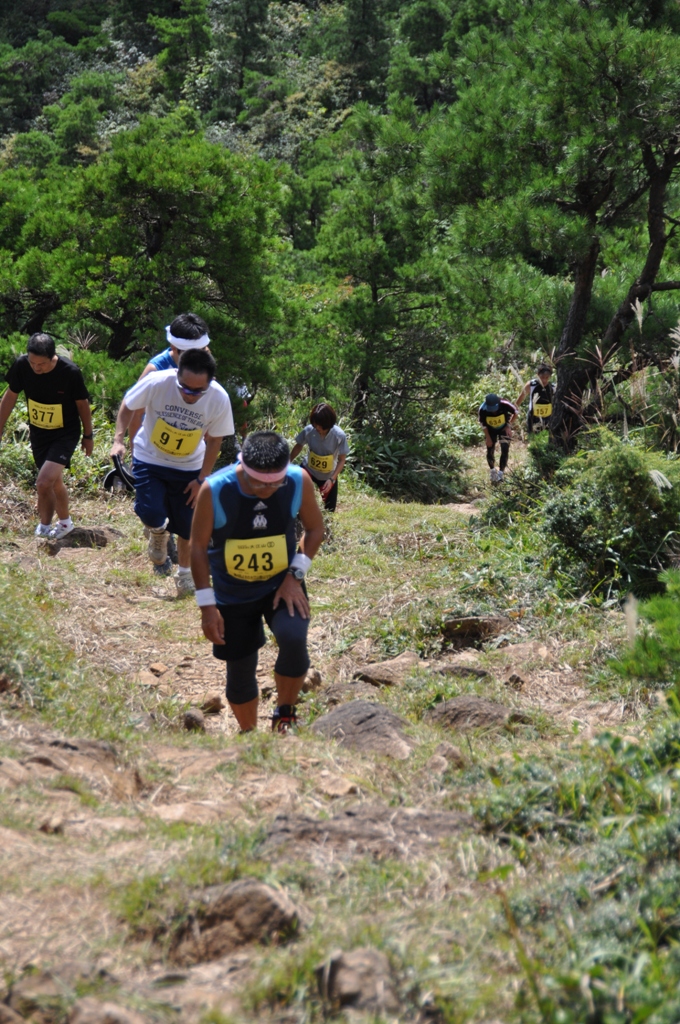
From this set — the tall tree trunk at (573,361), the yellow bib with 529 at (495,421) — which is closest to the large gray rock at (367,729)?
the tall tree trunk at (573,361)

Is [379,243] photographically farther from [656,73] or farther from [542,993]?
[542,993]

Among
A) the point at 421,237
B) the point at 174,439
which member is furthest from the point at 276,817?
the point at 421,237

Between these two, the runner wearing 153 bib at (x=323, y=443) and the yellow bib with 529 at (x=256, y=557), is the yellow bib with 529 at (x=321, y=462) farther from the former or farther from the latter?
the yellow bib with 529 at (x=256, y=557)

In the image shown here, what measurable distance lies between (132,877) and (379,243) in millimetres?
11012

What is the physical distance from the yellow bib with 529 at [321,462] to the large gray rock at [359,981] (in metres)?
5.95

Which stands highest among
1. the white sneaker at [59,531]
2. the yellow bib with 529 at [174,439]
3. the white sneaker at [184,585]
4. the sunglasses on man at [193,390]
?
the sunglasses on man at [193,390]

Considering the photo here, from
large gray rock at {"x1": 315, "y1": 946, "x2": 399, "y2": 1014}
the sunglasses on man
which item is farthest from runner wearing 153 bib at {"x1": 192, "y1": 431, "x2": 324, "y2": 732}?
large gray rock at {"x1": 315, "y1": 946, "x2": 399, "y2": 1014}

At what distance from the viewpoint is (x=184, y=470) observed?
20.4 ft

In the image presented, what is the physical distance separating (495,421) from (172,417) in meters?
6.42

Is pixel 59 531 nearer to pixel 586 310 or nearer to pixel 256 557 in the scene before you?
pixel 256 557

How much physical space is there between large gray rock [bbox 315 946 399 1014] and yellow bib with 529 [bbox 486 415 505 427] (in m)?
9.65

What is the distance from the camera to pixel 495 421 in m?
11.7

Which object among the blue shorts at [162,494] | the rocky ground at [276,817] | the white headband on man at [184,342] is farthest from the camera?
the blue shorts at [162,494]

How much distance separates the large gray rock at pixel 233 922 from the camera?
2.55 metres
